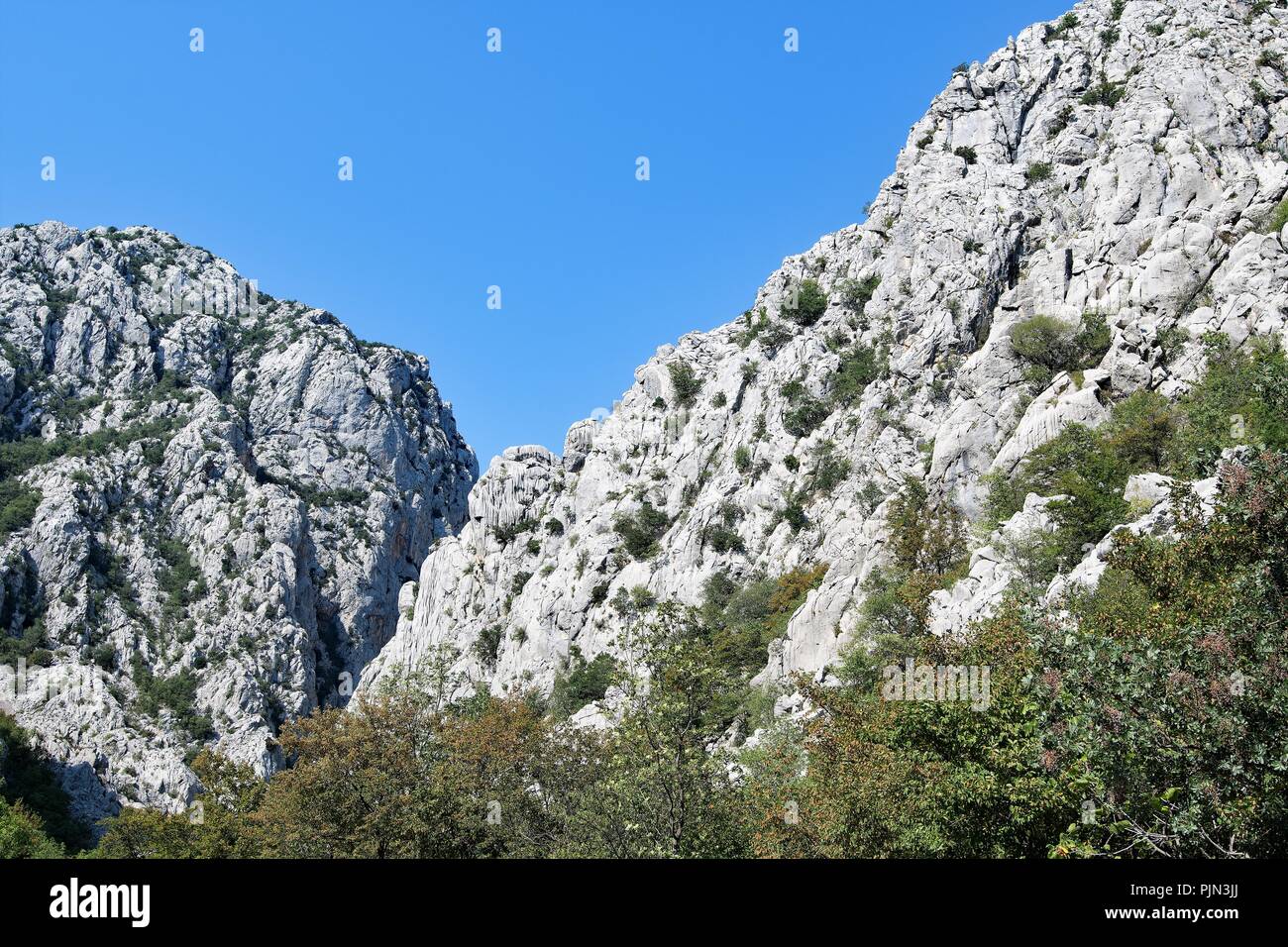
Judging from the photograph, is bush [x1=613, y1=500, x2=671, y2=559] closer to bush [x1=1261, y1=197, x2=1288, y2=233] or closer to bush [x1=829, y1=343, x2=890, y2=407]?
bush [x1=829, y1=343, x2=890, y2=407]

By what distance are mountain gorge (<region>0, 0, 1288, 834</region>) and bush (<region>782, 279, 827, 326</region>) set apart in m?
0.25

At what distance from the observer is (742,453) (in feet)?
232

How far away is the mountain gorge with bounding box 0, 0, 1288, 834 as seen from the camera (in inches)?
1823

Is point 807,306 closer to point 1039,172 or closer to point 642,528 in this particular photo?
point 1039,172

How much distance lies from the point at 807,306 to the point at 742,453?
15.5 m

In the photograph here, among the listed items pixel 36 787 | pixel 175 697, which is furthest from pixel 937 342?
pixel 175 697

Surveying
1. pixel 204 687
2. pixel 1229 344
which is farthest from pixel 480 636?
pixel 1229 344

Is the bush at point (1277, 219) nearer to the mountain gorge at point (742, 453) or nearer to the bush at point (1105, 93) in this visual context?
the mountain gorge at point (742, 453)

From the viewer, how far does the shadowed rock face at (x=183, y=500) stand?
273 ft

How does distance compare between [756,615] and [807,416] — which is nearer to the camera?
[756,615]

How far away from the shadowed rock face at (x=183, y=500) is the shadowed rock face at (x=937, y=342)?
19402 millimetres
